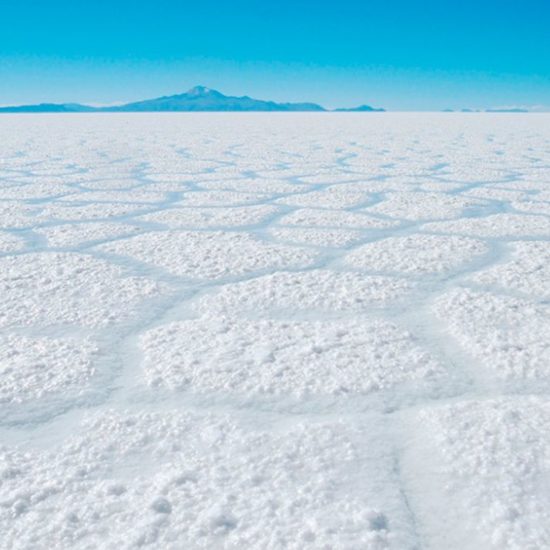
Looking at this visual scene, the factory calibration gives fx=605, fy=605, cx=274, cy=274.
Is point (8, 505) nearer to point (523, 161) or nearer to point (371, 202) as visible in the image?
point (371, 202)

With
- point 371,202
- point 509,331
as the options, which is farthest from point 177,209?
point 509,331

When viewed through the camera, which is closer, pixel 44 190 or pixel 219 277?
pixel 219 277

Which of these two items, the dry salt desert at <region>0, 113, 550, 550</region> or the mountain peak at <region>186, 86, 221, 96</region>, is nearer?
the dry salt desert at <region>0, 113, 550, 550</region>

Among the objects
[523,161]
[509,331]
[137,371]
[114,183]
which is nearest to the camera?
[137,371]

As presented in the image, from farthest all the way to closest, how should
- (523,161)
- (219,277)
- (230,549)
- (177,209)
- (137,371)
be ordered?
(523,161)
(177,209)
(219,277)
(137,371)
(230,549)

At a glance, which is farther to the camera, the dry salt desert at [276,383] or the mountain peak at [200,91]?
the mountain peak at [200,91]

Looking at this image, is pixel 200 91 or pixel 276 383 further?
pixel 200 91

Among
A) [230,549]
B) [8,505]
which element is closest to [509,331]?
[230,549]
